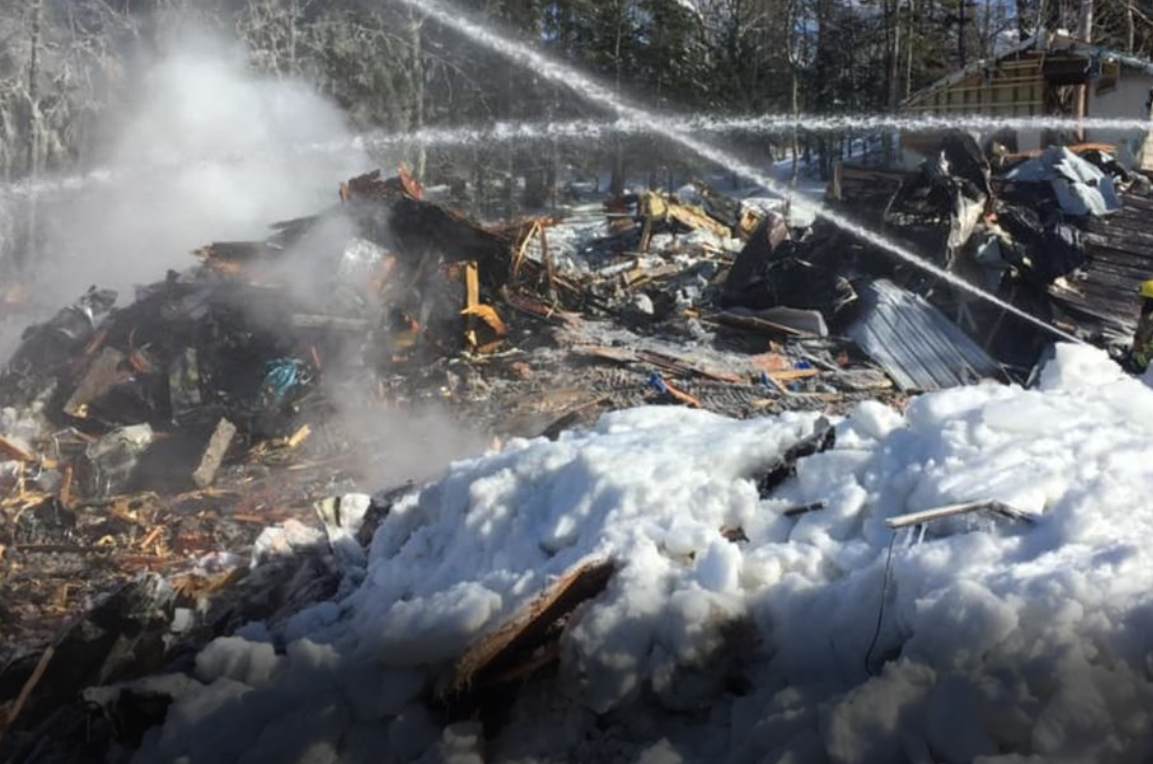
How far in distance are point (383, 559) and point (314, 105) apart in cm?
1937

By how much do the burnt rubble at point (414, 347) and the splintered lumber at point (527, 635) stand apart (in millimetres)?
1931

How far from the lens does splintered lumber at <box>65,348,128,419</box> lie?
10.5 metres

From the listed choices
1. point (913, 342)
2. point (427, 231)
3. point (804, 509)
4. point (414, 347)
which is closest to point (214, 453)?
point (414, 347)

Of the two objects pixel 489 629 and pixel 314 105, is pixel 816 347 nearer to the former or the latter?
pixel 489 629

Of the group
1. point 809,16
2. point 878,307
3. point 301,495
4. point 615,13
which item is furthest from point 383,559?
point 809,16

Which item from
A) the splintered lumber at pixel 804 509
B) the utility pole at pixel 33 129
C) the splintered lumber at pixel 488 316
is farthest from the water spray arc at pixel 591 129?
the splintered lumber at pixel 804 509

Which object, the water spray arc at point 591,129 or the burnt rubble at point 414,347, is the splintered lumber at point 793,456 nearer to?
the burnt rubble at point 414,347

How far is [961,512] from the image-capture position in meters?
3.93

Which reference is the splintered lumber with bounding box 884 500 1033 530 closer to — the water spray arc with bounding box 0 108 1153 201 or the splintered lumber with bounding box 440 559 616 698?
the splintered lumber with bounding box 440 559 616 698

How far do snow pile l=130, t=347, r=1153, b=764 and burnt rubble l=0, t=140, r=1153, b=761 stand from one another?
4.84 ft

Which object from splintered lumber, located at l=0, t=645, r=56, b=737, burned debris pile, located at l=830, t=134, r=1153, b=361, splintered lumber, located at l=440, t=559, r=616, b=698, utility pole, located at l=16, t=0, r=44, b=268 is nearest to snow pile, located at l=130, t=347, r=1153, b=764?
splintered lumber, located at l=440, t=559, r=616, b=698

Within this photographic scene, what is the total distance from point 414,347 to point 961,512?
27.5 ft

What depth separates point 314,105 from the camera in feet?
74.8

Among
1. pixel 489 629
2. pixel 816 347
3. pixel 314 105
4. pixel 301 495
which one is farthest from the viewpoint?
pixel 314 105
